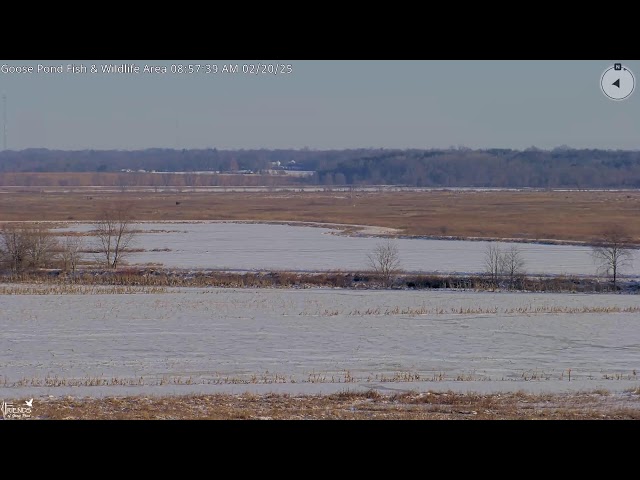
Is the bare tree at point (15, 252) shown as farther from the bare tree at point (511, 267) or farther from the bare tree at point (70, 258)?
the bare tree at point (511, 267)

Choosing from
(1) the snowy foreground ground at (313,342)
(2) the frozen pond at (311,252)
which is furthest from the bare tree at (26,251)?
(1) the snowy foreground ground at (313,342)

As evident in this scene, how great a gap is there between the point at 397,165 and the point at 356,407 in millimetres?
145247

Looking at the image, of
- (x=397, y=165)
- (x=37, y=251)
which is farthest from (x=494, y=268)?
(x=397, y=165)

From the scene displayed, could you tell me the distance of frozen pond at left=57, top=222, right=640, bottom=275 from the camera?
3988cm

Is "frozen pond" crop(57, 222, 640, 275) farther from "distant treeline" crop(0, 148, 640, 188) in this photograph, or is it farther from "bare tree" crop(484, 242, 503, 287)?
"distant treeline" crop(0, 148, 640, 188)

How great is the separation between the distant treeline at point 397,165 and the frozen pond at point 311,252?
80044 millimetres

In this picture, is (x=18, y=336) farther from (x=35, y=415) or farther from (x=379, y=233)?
(x=379, y=233)

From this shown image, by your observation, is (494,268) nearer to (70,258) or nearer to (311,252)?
(311,252)

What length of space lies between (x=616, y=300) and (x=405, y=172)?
122913 millimetres

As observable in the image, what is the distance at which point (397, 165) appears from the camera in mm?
157750

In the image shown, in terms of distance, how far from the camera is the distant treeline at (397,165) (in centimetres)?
12962

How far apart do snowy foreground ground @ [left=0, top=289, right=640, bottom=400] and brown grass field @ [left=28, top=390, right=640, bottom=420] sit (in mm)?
1148

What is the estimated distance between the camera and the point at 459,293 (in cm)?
3359

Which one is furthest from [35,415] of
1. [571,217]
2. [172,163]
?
[172,163]
